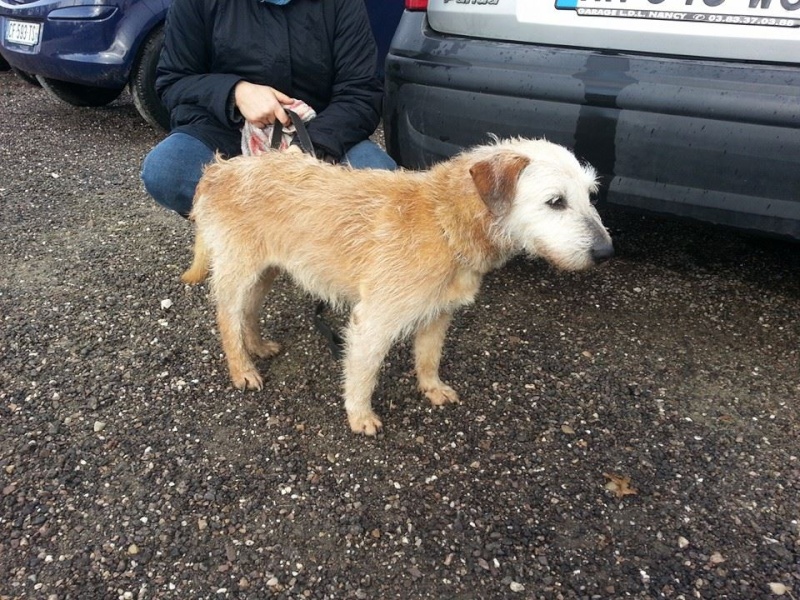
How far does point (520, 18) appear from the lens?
3.20 meters

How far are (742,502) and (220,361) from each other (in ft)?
8.29

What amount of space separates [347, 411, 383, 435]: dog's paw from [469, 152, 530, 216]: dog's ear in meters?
1.11

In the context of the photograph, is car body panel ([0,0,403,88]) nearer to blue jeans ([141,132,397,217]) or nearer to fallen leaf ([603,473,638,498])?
blue jeans ([141,132,397,217])

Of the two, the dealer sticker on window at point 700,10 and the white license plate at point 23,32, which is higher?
the dealer sticker on window at point 700,10

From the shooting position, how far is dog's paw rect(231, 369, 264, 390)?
3.15 m

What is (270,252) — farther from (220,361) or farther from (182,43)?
(182,43)

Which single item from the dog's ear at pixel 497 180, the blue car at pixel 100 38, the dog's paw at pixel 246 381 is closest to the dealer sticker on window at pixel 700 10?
the dog's ear at pixel 497 180

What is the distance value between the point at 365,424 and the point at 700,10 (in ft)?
7.84

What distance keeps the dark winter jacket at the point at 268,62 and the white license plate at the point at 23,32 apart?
3.62 m

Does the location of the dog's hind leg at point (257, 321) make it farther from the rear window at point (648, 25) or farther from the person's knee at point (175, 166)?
the rear window at point (648, 25)

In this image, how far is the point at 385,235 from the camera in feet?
8.84

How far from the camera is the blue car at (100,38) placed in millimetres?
5891

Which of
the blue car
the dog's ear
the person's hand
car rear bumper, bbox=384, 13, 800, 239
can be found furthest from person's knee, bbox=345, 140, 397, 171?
the blue car

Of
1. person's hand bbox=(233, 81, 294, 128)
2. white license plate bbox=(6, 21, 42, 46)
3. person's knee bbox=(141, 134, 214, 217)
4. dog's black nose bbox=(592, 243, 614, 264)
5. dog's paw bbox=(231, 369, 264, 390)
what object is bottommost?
dog's paw bbox=(231, 369, 264, 390)
